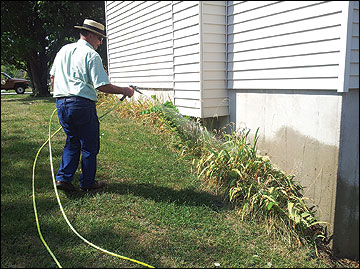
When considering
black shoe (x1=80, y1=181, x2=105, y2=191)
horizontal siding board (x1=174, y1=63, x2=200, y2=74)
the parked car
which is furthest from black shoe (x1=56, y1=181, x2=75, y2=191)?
the parked car

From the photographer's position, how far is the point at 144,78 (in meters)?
7.63

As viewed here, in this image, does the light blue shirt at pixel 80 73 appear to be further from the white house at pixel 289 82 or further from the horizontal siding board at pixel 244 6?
the horizontal siding board at pixel 244 6

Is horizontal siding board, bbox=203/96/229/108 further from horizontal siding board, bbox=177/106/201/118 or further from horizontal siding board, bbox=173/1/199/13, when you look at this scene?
horizontal siding board, bbox=173/1/199/13

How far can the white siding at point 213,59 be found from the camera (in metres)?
4.96

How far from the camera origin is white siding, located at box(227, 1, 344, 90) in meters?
3.60

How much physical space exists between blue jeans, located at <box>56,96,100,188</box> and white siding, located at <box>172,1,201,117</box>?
2.14m

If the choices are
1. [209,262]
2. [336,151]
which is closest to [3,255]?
[209,262]

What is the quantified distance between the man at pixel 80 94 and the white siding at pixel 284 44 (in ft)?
6.40

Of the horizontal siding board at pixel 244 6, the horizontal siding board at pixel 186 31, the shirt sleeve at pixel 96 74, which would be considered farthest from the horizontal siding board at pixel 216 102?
the shirt sleeve at pixel 96 74

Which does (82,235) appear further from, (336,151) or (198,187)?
(336,151)

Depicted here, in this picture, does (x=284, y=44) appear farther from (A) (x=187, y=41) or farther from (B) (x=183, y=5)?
(B) (x=183, y=5)

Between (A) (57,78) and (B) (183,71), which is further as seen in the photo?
(B) (183,71)

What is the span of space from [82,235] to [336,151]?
9.21 feet

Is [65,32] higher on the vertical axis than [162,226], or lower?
higher
